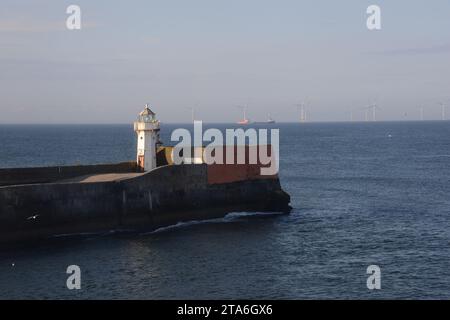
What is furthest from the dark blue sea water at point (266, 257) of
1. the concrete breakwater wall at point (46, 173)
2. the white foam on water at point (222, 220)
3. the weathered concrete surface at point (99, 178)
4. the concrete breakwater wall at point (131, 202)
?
the concrete breakwater wall at point (46, 173)

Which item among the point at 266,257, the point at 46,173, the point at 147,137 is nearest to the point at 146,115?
the point at 147,137

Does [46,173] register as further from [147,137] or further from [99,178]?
[147,137]

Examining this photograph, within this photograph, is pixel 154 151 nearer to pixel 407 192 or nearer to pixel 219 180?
pixel 219 180

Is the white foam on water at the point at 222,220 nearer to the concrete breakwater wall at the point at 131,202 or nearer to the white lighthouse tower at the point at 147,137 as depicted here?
the concrete breakwater wall at the point at 131,202

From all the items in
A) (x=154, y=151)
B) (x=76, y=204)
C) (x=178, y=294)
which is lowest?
(x=178, y=294)

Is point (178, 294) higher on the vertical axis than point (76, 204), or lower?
lower
